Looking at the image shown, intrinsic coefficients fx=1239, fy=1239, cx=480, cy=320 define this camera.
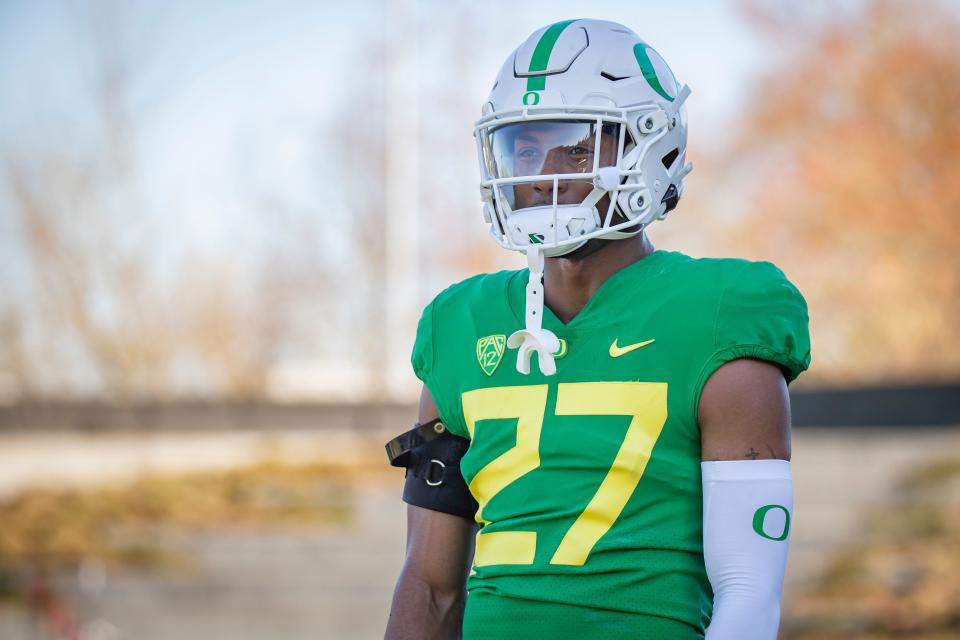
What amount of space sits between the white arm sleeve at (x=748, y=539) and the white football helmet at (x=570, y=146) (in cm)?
30

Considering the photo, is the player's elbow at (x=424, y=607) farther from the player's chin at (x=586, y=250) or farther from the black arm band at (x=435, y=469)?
the player's chin at (x=586, y=250)

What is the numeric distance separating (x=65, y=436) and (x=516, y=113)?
1010 cm

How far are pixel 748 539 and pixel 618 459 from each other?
0.20 meters

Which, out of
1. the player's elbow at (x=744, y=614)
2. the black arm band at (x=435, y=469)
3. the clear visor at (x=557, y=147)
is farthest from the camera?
the black arm band at (x=435, y=469)

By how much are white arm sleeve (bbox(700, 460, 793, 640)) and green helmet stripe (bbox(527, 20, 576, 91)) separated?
608 mm

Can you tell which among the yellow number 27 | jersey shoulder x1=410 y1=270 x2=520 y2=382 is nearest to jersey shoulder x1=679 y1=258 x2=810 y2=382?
the yellow number 27

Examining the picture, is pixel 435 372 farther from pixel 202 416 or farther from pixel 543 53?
pixel 202 416

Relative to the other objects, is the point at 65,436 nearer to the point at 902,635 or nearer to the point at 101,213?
the point at 101,213

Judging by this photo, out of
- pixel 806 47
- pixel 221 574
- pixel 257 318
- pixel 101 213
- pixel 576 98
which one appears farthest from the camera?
pixel 257 318

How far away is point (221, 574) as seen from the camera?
867 cm

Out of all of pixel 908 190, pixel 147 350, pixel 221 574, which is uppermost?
pixel 908 190

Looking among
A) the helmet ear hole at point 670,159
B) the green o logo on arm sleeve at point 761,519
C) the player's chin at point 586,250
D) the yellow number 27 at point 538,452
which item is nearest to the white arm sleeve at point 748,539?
the green o logo on arm sleeve at point 761,519

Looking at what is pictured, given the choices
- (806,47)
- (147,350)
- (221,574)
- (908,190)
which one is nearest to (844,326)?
(908,190)

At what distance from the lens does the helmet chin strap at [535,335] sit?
67.4 inches
